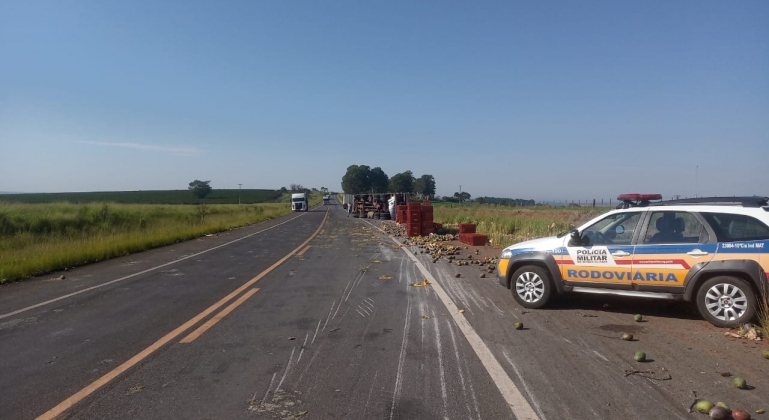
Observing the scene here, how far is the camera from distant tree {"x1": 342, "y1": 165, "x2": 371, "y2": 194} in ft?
518

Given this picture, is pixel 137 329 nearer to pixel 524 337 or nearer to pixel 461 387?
pixel 461 387

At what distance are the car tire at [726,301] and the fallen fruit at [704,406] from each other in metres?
2.99

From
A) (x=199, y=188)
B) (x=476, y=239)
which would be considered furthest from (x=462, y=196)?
(x=476, y=239)

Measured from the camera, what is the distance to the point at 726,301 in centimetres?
669

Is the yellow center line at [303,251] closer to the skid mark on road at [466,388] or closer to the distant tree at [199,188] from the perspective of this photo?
the skid mark on road at [466,388]

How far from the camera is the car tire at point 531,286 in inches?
317

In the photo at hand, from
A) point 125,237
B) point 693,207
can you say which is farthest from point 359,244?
point 693,207

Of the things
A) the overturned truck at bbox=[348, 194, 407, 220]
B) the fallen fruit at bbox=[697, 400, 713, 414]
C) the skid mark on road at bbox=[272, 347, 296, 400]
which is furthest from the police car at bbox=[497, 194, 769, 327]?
the overturned truck at bbox=[348, 194, 407, 220]

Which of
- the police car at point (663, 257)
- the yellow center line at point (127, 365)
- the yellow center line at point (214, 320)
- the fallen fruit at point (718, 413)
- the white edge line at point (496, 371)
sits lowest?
the yellow center line at point (127, 365)

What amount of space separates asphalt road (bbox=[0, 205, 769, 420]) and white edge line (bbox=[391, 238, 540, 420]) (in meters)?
0.02

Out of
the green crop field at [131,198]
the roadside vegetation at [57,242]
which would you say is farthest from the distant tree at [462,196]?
the roadside vegetation at [57,242]

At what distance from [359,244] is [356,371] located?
1512cm

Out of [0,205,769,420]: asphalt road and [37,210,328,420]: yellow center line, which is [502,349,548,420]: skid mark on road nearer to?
[0,205,769,420]: asphalt road

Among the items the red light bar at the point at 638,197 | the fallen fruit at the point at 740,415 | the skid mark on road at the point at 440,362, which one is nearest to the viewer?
the fallen fruit at the point at 740,415
